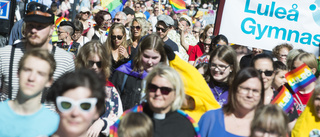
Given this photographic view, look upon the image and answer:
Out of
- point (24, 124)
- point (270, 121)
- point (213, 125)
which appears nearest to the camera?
point (24, 124)

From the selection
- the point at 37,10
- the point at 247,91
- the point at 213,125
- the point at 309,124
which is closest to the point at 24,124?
Answer: the point at 37,10

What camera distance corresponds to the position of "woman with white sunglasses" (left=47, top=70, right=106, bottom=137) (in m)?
3.12

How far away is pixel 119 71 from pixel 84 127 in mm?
2314

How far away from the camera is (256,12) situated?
7820 millimetres

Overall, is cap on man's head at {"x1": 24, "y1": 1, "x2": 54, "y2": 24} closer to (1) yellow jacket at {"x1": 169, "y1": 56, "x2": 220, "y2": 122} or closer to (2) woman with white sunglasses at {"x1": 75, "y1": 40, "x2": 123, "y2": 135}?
(2) woman with white sunglasses at {"x1": 75, "y1": 40, "x2": 123, "y2": 135}

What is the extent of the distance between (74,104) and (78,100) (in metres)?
0.04

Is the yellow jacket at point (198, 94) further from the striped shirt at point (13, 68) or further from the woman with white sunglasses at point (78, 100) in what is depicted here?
the woman with white sunglasses at point (78, 100)

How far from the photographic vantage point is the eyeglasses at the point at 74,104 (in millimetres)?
3113

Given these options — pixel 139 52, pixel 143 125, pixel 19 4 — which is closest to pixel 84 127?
pixel 143 125

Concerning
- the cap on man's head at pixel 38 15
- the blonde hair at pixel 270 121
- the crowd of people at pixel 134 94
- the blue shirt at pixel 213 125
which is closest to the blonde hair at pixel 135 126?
the crowd of people at pixel 134 94

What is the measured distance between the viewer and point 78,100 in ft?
10.2

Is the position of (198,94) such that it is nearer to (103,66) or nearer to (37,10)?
(103,66)

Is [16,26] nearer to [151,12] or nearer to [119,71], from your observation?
[119,71]

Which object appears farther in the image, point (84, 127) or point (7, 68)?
point (7, 68)
